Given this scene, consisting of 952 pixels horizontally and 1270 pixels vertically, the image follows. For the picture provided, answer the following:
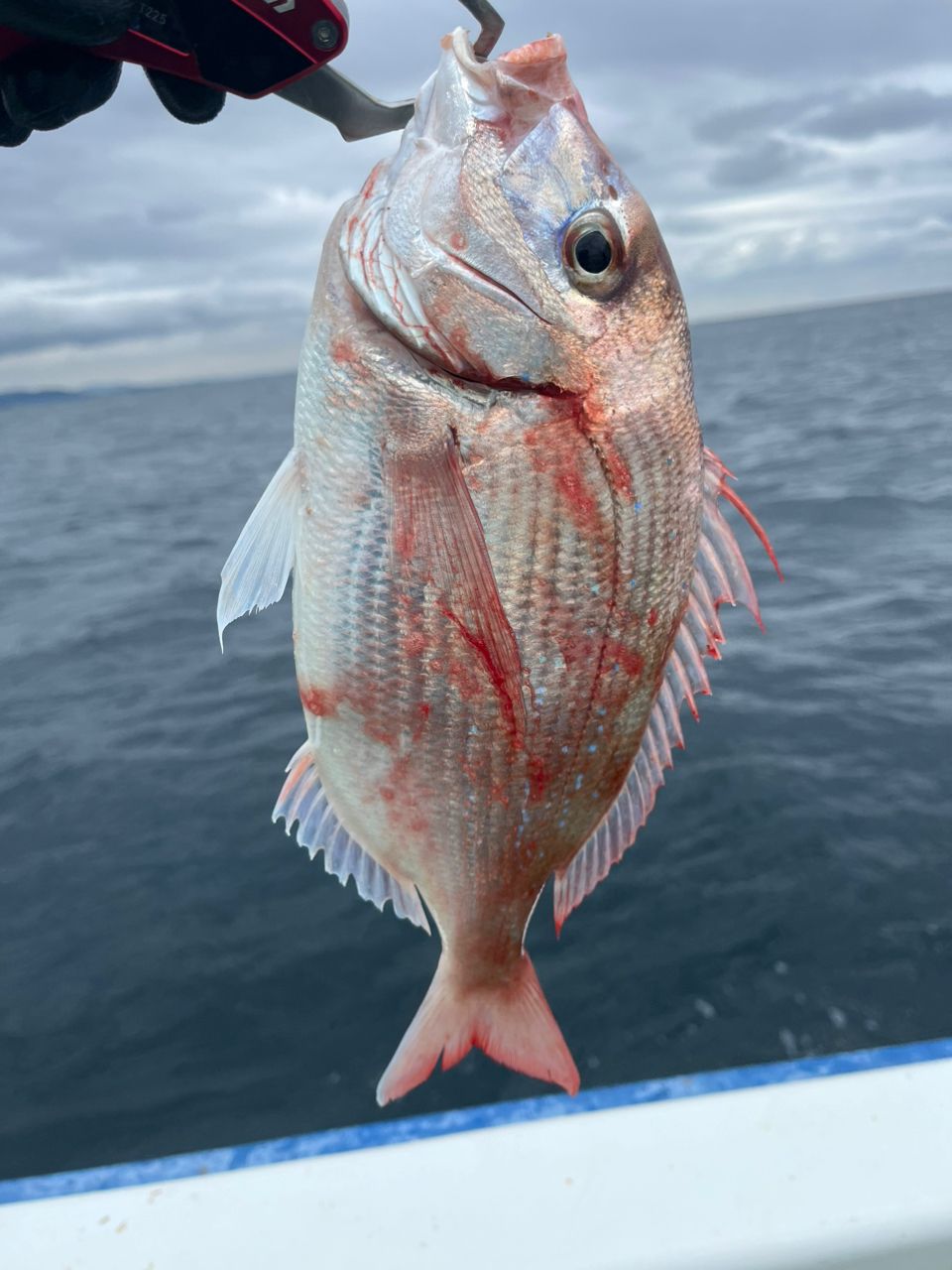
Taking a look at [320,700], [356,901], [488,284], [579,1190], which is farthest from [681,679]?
[356,901]

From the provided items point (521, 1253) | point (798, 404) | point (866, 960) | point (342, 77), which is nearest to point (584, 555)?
point (342, 77)

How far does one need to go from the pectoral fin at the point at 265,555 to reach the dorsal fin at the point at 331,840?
361mm

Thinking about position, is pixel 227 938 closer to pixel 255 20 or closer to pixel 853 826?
pixel 853 826

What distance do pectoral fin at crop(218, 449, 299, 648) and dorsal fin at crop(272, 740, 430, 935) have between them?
36 cm

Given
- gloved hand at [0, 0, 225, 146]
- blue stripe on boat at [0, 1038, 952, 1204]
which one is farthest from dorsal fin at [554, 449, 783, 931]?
gloved hand at [0, 0, 225, 146]

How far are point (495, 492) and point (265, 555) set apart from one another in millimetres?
480

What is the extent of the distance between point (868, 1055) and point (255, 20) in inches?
98.0

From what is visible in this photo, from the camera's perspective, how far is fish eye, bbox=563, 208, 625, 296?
1586 millimetres

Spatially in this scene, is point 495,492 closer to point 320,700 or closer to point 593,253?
point 593,253

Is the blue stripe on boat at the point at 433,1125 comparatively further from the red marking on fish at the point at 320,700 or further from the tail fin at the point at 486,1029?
the red marking on fish at the point at 320,700

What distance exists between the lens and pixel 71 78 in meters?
1.86

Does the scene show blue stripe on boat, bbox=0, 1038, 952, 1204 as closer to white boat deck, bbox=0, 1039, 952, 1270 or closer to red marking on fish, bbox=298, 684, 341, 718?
white boat deck, bbox=0, 1039, 952, 1270

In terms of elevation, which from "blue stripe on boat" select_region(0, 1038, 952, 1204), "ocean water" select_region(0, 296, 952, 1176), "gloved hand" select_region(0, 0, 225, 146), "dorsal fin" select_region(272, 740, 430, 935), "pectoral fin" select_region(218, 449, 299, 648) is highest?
"gloved hand" select_region(0, 0, 225, 146)

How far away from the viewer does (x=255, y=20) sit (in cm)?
176
